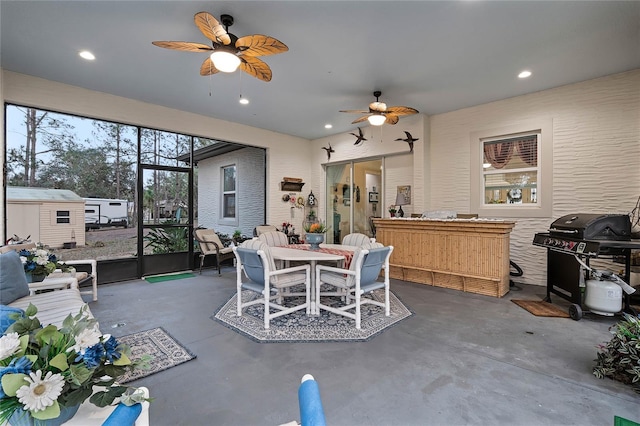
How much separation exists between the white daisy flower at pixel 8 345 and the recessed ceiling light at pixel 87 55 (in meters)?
4.07

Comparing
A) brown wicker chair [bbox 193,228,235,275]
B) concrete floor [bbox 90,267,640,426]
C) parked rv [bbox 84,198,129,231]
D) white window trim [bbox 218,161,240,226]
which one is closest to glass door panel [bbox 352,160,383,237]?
white window trim [bbox 218,161,240,226]

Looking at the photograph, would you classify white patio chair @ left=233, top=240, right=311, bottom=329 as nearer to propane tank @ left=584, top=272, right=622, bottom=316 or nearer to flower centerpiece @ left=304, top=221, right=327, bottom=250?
flower centerpiece @ left=304, top=221, right=327, bottom=250

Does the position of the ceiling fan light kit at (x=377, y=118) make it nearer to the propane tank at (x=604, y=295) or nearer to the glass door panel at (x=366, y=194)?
the glass door panel at (x=366, y=194)

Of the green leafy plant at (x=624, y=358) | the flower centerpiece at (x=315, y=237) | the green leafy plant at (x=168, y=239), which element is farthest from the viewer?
the green leafy plant at (x=168, y=239)

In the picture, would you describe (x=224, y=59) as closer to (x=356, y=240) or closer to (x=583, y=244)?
(x=356, y=240)

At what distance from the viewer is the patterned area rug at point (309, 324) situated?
283 cm

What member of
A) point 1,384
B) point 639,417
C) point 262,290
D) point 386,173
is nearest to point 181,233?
point 262,290

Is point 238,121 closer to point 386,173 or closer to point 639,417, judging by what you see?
point 386,173

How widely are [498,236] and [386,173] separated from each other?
115 inches

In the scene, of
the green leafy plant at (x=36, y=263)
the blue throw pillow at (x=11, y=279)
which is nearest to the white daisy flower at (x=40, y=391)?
the blue throw pillow at (x=11, y=279)

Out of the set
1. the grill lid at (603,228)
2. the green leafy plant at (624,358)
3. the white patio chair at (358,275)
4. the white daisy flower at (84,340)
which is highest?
the grill lid at (603,228)

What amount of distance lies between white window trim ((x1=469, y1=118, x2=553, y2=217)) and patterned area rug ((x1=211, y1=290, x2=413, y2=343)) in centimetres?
291

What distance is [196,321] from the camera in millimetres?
3264

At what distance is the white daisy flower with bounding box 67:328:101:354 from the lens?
0.94 m
